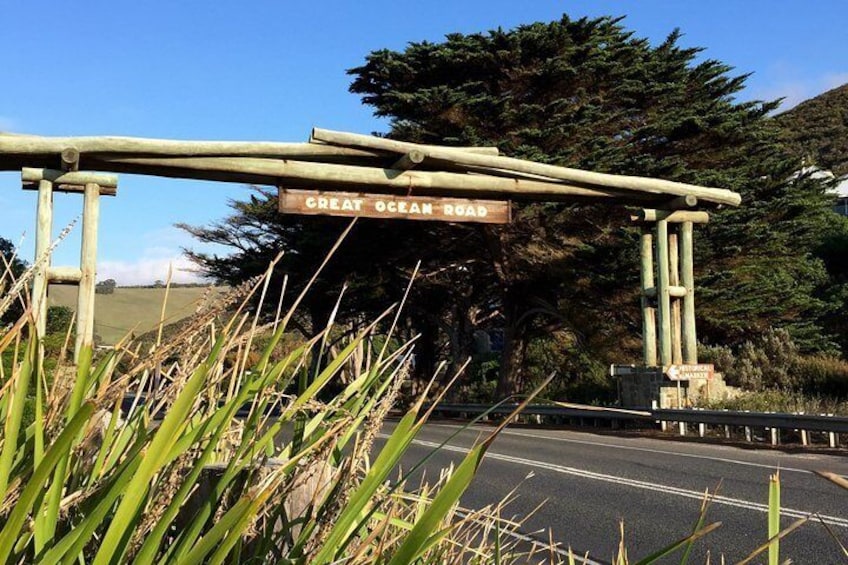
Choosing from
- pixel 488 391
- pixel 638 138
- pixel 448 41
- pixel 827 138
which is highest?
pixel 827 138

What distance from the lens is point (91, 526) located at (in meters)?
1.32

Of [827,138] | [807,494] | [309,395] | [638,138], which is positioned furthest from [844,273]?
[827,138]

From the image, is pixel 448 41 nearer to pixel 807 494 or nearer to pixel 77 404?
pixel 807 494

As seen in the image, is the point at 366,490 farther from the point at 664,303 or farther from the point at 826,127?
the point at 826,127

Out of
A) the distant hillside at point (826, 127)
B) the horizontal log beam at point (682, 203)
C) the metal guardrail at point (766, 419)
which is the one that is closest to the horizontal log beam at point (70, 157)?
the metal guardrail at point (766, 419)

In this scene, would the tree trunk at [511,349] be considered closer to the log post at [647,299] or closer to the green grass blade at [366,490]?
the log post at [647,299]

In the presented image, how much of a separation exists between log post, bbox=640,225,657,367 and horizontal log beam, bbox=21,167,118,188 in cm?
1035

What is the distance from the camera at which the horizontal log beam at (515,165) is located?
13.8 meters

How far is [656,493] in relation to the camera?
31.9 feet

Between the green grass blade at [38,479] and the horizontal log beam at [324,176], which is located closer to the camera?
the green grass blade at [38,479]

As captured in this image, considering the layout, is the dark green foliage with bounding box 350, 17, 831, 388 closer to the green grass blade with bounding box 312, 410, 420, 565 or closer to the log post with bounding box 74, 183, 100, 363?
the log post with bounding box 74, 183, 100, 363

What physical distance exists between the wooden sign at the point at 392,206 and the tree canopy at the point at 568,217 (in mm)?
8584

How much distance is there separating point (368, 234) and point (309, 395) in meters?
23.9

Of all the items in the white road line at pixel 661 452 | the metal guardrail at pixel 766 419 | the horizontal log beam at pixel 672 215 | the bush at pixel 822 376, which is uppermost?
the horizontal log beam at pixel 672 215
